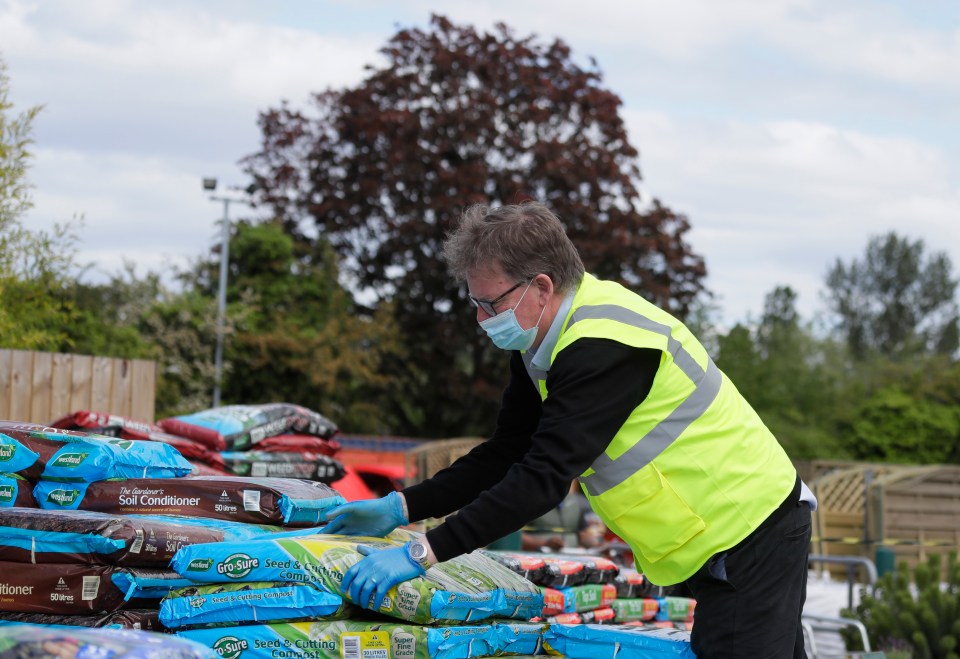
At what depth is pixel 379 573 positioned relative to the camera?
2543 millimetres

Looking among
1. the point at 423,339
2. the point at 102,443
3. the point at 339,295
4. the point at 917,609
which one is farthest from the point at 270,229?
the point at 102,443

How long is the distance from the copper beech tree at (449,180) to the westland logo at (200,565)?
19935mm

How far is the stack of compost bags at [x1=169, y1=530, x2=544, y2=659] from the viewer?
267cm

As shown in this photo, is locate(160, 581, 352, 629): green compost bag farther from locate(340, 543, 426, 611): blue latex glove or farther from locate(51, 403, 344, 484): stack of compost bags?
locate(51, 403, 344, 484): stack of compost bags

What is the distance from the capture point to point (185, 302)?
749 inches

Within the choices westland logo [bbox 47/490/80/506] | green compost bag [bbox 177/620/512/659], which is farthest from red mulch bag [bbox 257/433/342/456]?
green compost bag [bbox 177/620/512/659]

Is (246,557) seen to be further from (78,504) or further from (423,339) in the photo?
(423,339)

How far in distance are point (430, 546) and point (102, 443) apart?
132 cm

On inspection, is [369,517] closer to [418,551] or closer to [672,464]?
[418,551]

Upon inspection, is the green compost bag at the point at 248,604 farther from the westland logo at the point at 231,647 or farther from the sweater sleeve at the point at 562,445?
the sweater sleeve at the point at 562,445

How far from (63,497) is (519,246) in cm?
163

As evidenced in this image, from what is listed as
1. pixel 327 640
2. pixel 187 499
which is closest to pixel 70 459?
pixel 187 499

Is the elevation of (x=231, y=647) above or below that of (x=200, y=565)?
below

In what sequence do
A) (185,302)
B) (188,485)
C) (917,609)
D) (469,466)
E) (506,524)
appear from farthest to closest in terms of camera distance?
(185,302) < (917,609) < (188,485) < (469,466) < (506,524)
